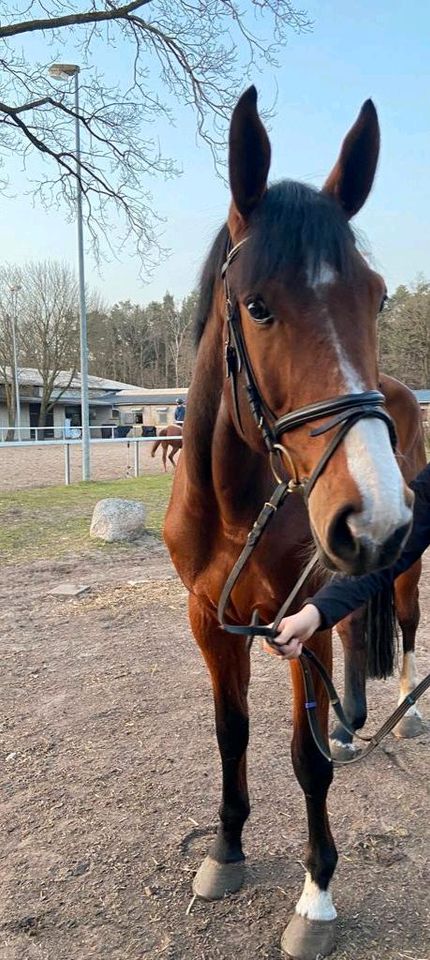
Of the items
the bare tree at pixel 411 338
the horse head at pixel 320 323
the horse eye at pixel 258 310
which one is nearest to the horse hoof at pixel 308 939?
the horse head at pixel 320 323

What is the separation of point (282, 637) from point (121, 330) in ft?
209

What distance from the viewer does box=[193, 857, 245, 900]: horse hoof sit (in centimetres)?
237

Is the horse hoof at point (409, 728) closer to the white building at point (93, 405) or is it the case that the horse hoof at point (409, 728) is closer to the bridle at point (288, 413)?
the bridle at point (288, 413)

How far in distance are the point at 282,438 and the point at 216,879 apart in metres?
1.84

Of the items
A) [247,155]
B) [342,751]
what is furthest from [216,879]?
[247,155]

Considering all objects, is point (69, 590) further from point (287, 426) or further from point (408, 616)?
point (287, 426)

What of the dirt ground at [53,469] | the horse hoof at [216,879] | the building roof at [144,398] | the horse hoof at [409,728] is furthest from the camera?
the building roof at [144,398]

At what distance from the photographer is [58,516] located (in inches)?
386

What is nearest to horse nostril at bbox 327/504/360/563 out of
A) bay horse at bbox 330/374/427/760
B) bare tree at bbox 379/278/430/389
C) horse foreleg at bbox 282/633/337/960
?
horse foreleg at bbox 282/633/337/960

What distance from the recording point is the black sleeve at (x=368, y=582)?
185 centimetres

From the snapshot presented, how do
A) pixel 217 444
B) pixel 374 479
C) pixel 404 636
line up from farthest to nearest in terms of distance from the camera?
pixel 404 636 < pixel 217 444 < pixel 374 479

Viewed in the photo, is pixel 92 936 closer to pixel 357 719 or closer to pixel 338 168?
pixel 357 719

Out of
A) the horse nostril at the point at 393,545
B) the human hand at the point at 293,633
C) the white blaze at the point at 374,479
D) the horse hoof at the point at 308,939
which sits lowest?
the horse hoof at the point at 308,939

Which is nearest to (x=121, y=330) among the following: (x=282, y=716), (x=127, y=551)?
(x=127, y=551)
